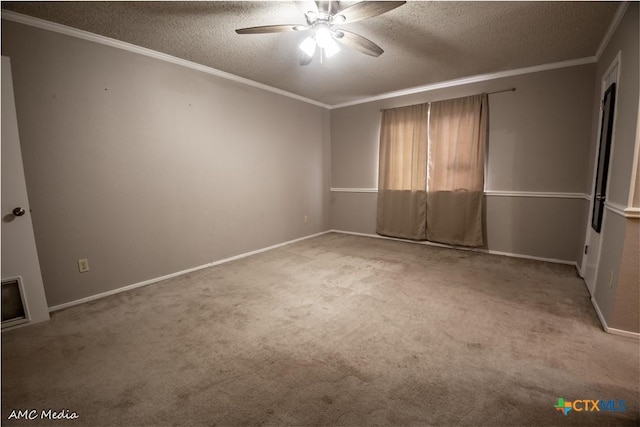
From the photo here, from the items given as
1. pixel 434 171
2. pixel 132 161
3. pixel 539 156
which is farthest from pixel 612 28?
pixel 132 161

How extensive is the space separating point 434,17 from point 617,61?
5.02ft

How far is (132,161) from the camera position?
9.11ft

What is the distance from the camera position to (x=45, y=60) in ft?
7.42

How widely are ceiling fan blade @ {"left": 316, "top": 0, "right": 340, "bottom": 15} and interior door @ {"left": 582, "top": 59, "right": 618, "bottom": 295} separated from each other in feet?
7.76

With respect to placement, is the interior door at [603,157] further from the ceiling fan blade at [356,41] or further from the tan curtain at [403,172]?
the ceiling fan blade at [356,41]

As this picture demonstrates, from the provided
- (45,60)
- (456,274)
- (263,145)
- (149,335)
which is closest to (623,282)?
(456,274)

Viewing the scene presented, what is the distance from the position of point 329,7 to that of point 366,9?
0.27 metres

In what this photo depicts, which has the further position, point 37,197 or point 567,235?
point 567,235

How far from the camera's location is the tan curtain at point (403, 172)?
425 cm

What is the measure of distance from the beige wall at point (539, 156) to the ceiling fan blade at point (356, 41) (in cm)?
224

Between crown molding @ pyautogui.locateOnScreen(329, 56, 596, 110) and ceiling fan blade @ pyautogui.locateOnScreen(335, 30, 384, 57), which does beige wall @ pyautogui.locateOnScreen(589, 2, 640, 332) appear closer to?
crown molding @ pyautogui.locateOnScreen(329, 56, 596, 110)

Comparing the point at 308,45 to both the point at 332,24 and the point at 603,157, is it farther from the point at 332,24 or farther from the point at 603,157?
the point at 603,157

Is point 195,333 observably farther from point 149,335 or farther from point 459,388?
point 459,388

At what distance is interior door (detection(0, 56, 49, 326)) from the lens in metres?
2.00
